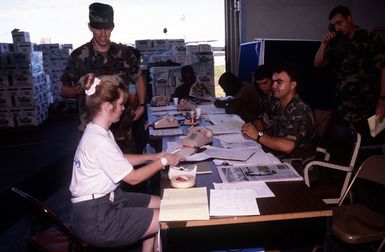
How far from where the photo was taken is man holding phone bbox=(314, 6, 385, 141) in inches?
120

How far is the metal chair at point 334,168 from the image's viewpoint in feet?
7.32

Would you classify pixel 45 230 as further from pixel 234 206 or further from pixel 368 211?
pixel 368 211

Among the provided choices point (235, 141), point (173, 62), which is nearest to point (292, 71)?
point (235, 141)

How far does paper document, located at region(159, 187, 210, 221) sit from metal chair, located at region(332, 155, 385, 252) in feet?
3.08

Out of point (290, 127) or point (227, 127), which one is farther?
point (227, 127)

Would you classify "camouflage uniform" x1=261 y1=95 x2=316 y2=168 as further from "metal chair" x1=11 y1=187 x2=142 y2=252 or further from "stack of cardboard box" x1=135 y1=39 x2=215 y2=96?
"stack of cardboard box" x1=135 y1=39 x2=215 y2=96

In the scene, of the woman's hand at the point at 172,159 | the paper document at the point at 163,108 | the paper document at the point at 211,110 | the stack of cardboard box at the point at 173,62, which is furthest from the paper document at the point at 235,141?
the stack of cardboard box at the point at 173,62

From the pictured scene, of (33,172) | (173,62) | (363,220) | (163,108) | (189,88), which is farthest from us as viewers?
(173,62)

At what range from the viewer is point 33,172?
14.8ft

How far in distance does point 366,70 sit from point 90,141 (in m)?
2.60

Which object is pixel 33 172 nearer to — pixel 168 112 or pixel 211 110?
pixel 168 112

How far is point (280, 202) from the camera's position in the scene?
1.42 meters

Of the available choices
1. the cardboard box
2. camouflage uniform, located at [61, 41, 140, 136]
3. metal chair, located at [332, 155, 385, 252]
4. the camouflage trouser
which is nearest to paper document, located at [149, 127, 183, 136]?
the camouflage trouser

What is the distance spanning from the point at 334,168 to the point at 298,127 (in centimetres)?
37
